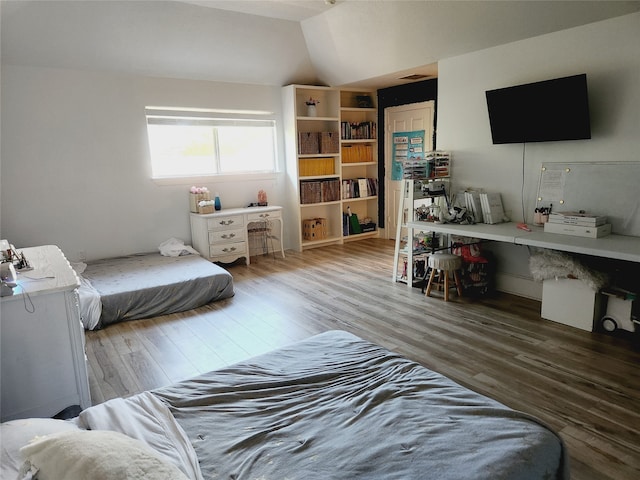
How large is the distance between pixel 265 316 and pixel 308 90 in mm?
3657

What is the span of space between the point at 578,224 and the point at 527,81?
1.37 metres

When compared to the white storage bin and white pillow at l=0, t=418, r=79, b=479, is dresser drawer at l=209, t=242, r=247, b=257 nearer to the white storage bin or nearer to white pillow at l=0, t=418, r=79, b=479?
the white storage bin

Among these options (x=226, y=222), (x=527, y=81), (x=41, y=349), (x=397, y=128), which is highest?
(x=527, y=81)

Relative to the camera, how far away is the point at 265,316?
365cm

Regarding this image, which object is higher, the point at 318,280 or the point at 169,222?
the point at 169,222

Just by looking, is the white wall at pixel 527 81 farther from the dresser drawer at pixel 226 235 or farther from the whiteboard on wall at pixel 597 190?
the dresser drawer at pixel 226 235

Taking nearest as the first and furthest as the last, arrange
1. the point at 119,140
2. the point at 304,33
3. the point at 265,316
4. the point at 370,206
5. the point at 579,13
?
the point at 579,13 → the point at 265,316 → the point at 119,140 → the point at 304,33 → the point at 370,206

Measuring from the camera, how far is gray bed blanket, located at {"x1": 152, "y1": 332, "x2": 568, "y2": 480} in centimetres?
130

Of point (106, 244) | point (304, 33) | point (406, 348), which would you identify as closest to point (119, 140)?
point (106, 244)

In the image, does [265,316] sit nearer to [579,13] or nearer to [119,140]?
[119,140]

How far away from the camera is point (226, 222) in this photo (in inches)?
201

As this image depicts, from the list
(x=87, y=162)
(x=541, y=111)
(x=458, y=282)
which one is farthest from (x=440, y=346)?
(x=87, y=162)

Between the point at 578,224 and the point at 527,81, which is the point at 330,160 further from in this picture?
the point at 578,224

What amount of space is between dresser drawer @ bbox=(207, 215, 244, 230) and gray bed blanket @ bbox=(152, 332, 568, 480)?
3206mm
